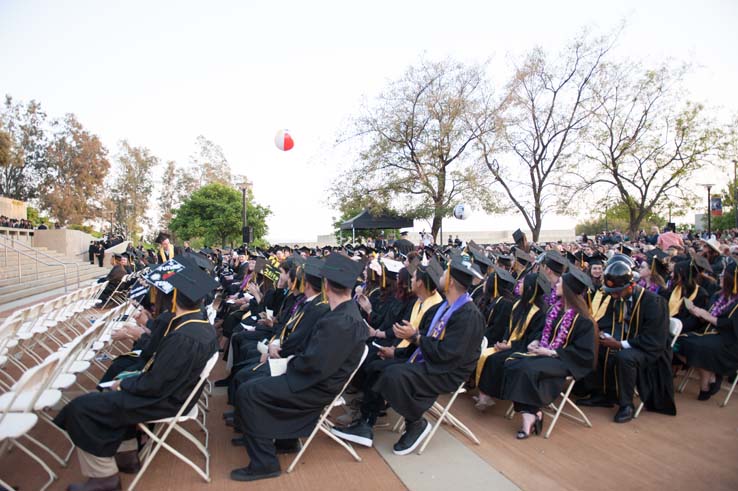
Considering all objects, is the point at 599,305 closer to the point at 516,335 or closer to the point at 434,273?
the point at 516,335

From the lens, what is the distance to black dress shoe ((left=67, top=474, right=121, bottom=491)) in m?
3.43

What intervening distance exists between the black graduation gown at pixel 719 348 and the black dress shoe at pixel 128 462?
567cm

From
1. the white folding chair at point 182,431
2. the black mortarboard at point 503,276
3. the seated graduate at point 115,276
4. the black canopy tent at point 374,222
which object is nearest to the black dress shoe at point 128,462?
the white folding chair at point 182,431

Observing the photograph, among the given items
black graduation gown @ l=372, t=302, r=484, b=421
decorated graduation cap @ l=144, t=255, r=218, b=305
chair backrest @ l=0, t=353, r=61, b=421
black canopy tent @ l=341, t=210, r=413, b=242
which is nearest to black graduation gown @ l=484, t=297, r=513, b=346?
black graduation gown @ l=372, t=302, r=484, b=421

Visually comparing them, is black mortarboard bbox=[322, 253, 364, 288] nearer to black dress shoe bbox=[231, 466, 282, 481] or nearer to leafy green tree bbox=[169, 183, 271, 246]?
black dress shoe bbox=[231, 466, 282, 481]

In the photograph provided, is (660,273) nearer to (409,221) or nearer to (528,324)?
(528,324)

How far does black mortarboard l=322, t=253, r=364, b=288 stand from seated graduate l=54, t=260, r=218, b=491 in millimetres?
1055

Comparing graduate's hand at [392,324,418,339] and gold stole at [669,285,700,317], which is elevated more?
gold stole at [669,285,700,317]

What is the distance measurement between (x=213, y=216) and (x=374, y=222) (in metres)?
12.1

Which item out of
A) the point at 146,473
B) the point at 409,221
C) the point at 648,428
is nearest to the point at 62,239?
the point at 409,221

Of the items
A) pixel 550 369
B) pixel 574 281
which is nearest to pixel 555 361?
pixel 550 369

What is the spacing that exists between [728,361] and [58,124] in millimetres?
53524

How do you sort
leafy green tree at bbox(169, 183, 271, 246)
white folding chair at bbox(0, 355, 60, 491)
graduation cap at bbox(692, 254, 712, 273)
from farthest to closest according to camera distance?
leafy green tree at bbox(169, 183, 271, 246) < graduation cap at bbox(692, 254, 712, 273) < white folding chair at bbox(0, 355, 60, 491)

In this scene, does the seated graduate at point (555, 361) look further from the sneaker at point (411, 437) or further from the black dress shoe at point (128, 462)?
the black dress shoe at point (128, 462)
